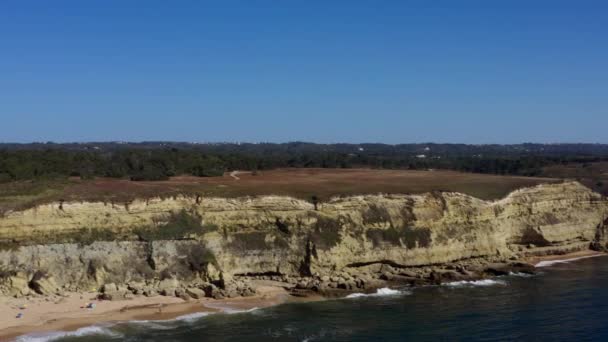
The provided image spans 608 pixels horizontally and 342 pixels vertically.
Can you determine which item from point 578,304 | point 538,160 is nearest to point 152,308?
point 578,304

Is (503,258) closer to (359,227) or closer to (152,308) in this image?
(359,227)

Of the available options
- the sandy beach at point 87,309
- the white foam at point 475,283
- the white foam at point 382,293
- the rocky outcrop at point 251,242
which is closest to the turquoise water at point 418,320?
the white foam at point 382,293

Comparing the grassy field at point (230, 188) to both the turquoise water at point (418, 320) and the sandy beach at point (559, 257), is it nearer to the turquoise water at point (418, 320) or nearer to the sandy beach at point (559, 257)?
the sandy beach at point (559, 257)

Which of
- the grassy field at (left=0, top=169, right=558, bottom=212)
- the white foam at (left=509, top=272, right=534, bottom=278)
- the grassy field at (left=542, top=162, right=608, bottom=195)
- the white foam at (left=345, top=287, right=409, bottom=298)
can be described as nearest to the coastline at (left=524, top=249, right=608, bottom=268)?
the white foam at (left=509, top=272, right=534, bottom=278)

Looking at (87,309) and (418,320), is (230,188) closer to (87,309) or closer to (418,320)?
(87,309)

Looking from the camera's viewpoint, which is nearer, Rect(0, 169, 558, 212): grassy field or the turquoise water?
the turquoise water

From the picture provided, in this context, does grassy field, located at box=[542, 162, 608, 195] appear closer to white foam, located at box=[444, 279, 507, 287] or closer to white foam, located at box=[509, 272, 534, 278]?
white foam, located at box=[509, 272, 534, 278]

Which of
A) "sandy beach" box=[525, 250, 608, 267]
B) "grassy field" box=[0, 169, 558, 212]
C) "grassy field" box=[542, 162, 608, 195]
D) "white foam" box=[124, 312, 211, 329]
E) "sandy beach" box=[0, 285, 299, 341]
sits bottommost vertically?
"white foam" box=[124, 312, 211, 329]
